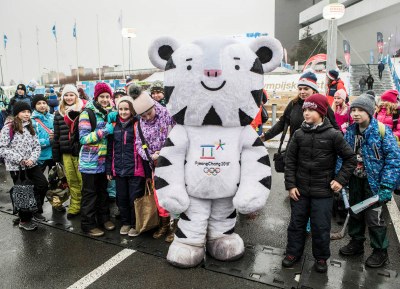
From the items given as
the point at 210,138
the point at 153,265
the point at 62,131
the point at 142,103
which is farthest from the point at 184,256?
the point at 62,131

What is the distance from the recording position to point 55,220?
188 inches

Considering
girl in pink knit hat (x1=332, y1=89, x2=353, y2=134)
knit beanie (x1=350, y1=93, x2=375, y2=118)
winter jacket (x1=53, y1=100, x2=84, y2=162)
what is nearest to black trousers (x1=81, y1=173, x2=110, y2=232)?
winter jacket (x1=53, y1=100, x2=84, y2=162)

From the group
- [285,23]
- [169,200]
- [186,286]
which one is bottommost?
[186,286]

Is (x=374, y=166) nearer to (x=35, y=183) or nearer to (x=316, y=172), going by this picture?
(x=316, y=172)

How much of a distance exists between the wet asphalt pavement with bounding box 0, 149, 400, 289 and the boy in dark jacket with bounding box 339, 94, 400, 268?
315mm

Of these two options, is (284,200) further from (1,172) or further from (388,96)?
(1,172)

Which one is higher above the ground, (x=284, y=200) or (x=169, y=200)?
(x=169, y=200)

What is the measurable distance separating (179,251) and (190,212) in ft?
1.29

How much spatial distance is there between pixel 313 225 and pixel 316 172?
0.52m

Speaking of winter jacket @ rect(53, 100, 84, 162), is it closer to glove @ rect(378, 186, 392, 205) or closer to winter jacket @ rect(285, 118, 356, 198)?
winter jacket @ rect(285, 118, 356, 198)

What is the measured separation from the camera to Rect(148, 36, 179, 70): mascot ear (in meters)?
3.45

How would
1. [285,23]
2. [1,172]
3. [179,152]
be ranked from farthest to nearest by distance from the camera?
1. [285,23]
2. [1,172]
3. [179,152]

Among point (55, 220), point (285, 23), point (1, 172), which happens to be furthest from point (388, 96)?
point (285, 23)

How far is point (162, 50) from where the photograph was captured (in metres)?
3.50
